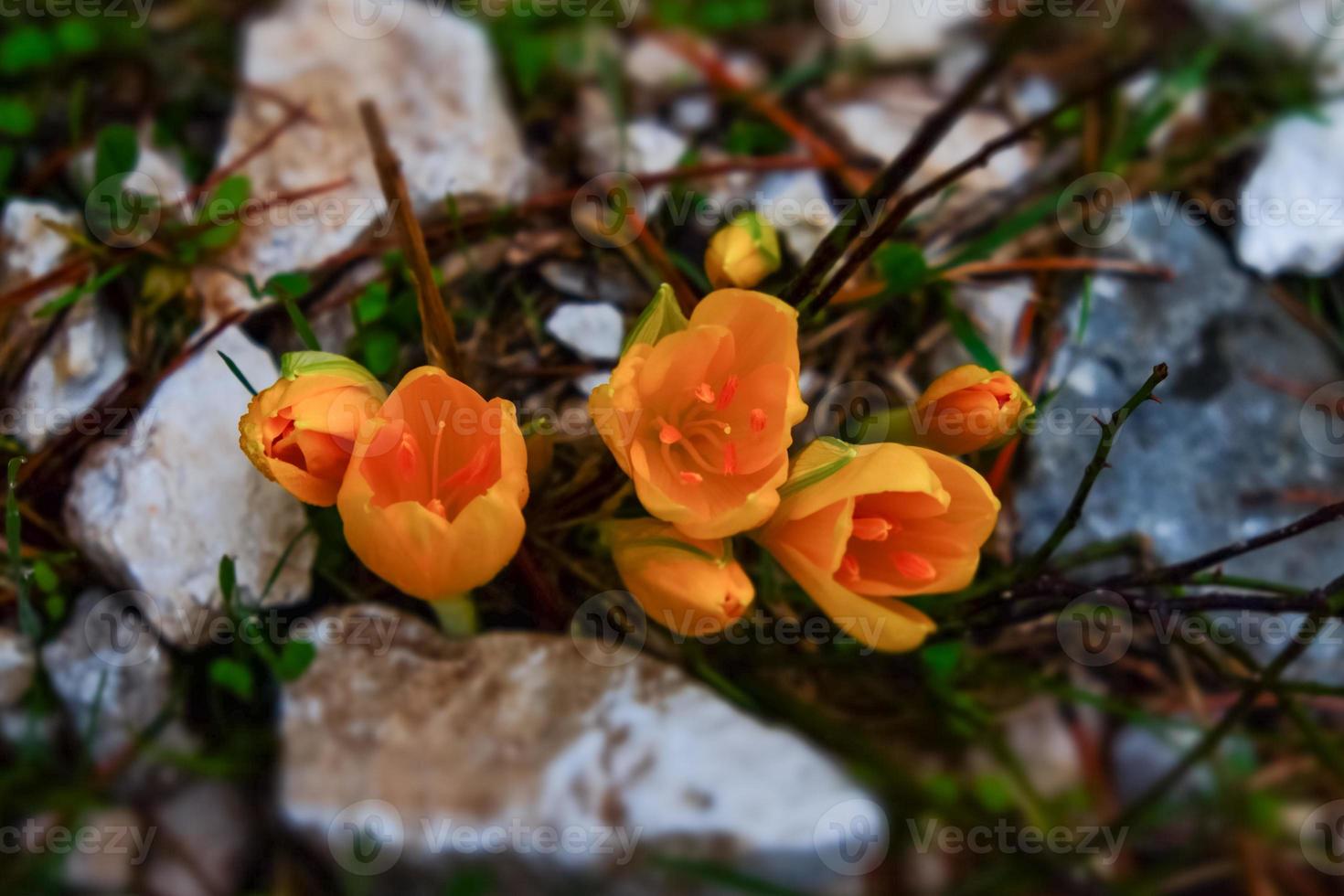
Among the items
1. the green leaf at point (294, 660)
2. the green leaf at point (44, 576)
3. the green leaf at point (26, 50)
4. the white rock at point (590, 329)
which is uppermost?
the green leaf at point (26, 50)

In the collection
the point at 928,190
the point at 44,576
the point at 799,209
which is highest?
the point at 928,190

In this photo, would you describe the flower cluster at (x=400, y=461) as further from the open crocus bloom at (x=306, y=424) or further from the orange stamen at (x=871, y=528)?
the orange stamen at (x=871, y=528)

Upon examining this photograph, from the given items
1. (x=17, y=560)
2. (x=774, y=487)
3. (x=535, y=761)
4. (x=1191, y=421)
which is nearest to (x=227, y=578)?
(x=17, y=560)

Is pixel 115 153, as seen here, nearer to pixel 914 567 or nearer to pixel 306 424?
pixel 306 424

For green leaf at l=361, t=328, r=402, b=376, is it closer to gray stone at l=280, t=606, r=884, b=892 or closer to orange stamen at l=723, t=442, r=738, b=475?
gray stone at l=280, t=606, r=884, b=892

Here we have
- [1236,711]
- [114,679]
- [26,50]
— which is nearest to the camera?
[1236,711]

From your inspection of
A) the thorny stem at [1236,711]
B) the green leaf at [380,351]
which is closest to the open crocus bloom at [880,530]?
the thorny stem at [1236,711]
